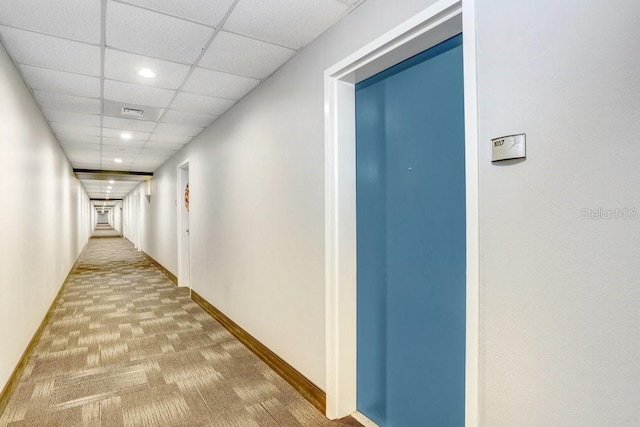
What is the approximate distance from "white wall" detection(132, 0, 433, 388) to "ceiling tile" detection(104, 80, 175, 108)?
0.70 m

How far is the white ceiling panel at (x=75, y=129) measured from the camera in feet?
14.7

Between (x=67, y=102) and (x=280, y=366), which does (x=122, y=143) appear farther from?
(x=280, y=366)

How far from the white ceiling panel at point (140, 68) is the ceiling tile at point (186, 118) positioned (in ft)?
2.97

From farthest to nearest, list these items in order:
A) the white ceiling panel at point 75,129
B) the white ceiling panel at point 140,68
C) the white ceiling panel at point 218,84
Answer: the white ceiling panel at point 75,129 < the white ceiling panel at point 218,84 < the white ceiling panel at point 140,68

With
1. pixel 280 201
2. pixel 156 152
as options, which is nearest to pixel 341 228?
pixel 280 201

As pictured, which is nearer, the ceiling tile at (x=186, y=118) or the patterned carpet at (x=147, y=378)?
the patterned carpet at (x=147, y=378)

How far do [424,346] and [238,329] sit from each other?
230 centimetres

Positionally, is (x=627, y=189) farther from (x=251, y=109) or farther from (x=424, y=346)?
(x=251, y=109)

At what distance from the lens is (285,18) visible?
6.84 ft

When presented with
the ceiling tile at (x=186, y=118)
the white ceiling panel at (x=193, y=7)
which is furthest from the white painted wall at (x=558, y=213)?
the ceiling tile at (x=186, y=118)

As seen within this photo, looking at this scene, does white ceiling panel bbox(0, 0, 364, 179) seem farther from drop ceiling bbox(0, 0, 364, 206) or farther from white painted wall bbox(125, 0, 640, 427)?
white painted wall bbox(125, 0, 640, 427)

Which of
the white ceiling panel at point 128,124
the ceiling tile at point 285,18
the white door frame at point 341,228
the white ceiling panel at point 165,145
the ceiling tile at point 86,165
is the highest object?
the ceiling tile at point 285,18

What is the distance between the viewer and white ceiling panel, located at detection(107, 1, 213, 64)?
2.02m

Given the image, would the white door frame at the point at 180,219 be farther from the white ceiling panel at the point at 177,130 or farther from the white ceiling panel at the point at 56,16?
the white ceiling panel at the point at 56,16
